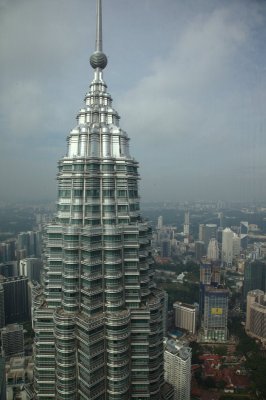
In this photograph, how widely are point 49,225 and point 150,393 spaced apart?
3832mm

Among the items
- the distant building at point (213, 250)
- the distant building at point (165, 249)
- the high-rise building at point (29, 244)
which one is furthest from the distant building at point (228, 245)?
the high-rise building at point (29, 244)

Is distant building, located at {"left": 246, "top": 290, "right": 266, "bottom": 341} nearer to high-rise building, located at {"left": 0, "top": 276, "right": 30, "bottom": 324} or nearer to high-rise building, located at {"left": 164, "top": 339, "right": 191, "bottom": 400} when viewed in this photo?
high-rise building, located at {"left": 164, "top": 339, "right": 191, "bottom": 400}

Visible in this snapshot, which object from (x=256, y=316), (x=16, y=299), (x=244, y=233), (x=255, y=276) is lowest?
(x=256, y=316)

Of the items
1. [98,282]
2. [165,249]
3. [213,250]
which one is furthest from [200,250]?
[98,282]

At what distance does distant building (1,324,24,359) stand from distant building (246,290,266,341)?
1316 centimetres

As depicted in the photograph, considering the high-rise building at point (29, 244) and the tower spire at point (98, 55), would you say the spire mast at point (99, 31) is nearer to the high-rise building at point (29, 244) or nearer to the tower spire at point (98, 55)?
the tower spire at point (98, 55)

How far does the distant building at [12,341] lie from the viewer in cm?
1382

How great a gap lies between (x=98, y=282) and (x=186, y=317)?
1458 cm

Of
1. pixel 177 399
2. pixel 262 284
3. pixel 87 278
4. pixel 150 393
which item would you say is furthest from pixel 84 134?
pixel 262 284

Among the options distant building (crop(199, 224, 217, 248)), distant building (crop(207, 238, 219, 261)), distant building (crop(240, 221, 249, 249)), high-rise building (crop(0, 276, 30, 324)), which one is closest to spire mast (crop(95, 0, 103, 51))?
high-rise building (crop(0, 276, 30, 324))

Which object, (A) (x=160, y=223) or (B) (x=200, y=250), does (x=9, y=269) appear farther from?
(B) (x=200, y=250)

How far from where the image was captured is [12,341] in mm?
13969

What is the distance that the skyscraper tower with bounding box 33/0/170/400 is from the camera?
17.2 ft

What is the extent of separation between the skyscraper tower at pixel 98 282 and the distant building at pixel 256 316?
13771 mm
